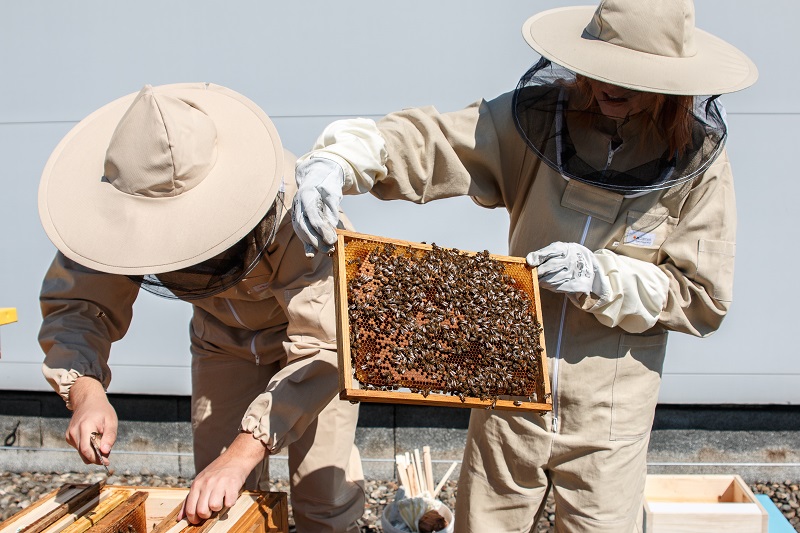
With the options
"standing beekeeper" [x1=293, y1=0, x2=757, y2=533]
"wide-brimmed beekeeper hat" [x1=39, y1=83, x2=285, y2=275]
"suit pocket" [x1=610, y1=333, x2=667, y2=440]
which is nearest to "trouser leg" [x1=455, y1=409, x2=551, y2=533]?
"standing beekeeper" [x1=293, y1=0, x2=757, y2=533]

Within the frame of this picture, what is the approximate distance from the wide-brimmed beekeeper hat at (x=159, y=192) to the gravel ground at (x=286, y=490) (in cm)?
241

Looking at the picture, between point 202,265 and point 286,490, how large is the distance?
2658 millimetres

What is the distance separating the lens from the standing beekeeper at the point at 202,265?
2.10m

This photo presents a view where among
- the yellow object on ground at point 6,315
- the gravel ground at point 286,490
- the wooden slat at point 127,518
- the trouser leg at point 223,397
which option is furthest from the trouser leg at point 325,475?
the yellow object on ground at point 6,315

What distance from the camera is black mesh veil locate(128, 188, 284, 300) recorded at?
2.22 m

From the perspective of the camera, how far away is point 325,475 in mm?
2744

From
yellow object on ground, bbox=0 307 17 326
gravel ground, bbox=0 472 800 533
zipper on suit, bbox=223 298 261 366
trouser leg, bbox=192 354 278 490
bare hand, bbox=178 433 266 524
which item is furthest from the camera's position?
gravel ground, bbox=0 472 800 533

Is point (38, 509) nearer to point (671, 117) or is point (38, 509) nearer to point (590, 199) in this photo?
point (590, 199)

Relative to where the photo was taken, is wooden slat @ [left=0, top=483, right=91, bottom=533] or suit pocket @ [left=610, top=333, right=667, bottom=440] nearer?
wooden slat @ [left=0, top=483, right=91, bottom=533]

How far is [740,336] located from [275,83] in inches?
121

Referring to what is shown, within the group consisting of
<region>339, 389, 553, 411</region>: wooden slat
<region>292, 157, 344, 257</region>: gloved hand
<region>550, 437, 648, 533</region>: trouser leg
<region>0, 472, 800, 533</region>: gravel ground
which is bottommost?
<region>0, 472, 800, 533</region>: gravel ground

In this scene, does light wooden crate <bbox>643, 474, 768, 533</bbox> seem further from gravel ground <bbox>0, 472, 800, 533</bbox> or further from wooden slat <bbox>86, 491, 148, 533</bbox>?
wooden slat <bbox>86, 491, 148, 533</bbox>

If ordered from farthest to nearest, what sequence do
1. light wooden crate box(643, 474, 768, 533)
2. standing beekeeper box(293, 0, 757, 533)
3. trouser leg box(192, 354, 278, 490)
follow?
1. light wooden crate box(643, 474, 768, 533)
2. trouser leg box(192, 354, 278, 490)
3. standing beekeeper box(293, 0, 757, 533)

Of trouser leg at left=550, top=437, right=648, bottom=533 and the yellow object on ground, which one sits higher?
the yellow object on ground
